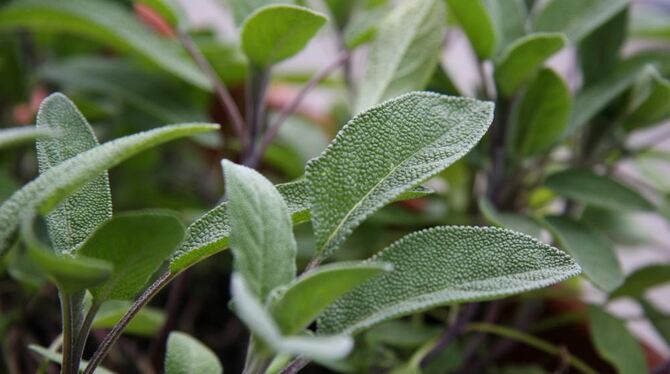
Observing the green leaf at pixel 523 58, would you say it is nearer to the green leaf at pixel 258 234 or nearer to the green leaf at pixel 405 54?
the green leaf at pixel 405 54

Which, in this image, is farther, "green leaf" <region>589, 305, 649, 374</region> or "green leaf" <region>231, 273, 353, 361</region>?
"green leaf" <region>589, 305, 649, 374</region>

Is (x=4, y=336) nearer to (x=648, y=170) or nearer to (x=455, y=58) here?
(x=648, y=170)

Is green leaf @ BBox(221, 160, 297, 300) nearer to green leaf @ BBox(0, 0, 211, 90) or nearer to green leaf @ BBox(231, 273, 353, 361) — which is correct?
green leaf @ BBox(231, 273, 353, 361)

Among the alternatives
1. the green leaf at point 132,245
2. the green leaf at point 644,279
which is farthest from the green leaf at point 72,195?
the green leaf at point 644,279

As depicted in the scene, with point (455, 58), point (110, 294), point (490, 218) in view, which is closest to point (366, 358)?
point (490, 218)

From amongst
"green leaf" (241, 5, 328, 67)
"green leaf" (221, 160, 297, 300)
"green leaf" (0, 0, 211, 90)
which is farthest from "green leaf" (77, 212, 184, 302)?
"green leaf" (0, 0, 211, 90)

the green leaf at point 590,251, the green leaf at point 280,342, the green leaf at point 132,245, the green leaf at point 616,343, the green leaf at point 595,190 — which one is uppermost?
the green leaf at point 280,342
